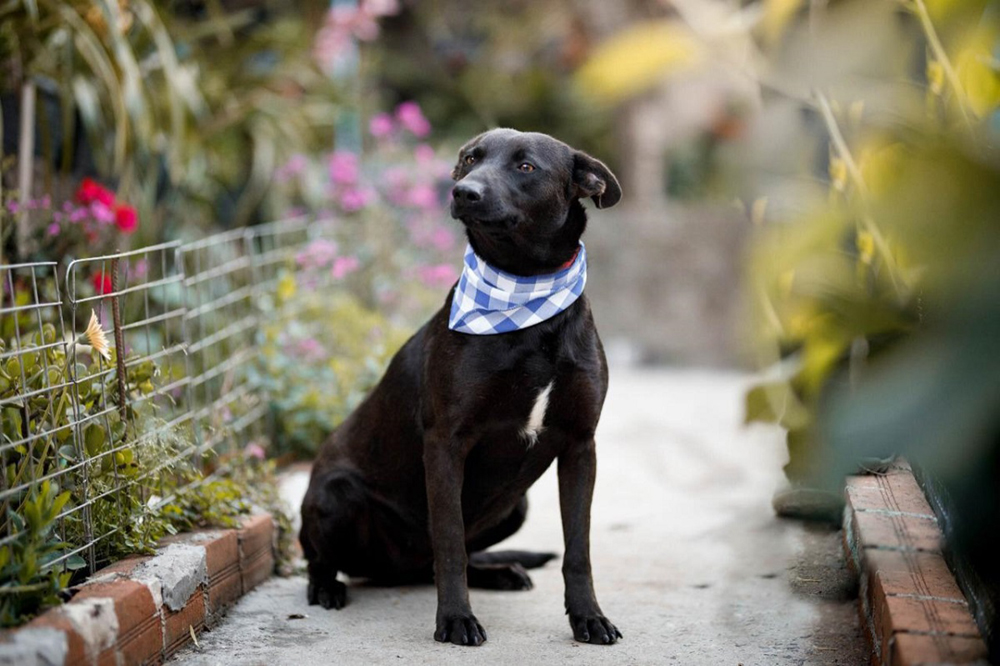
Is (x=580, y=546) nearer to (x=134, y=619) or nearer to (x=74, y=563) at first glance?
(x=134, y=619)

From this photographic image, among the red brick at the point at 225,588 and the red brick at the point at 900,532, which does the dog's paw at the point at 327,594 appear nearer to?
the red brick at the point at 225,588

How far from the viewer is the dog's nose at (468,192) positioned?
97.1 inches

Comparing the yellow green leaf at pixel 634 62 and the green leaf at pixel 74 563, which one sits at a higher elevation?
the yellow green leaf at pixel 634 62

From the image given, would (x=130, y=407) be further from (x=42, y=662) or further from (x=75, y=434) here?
(x=42, y=662)

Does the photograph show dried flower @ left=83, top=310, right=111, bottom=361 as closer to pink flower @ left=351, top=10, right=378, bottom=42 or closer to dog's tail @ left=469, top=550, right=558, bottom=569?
dog's tail @ left=469, top=550, right=558, bottom=569

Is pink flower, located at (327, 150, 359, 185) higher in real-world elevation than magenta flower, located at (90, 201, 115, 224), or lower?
higher

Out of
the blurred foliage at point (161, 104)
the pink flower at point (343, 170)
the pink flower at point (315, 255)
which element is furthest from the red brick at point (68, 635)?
the pink flower at point (343, 170)

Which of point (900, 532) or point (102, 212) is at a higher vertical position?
point (102, 212)

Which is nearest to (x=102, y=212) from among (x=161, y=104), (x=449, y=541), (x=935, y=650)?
(x=161, y=104)

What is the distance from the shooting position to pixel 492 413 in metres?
2.61

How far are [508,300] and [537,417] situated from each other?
0.30m

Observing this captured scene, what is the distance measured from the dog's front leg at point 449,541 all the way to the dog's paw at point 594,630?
9.4 inches

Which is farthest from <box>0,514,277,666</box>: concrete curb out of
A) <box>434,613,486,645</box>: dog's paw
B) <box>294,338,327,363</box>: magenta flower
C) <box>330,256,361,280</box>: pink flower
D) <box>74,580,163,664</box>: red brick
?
<box>330,256,361,280</box>: pink flower

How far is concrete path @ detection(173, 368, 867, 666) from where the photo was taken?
2529 millimetres
